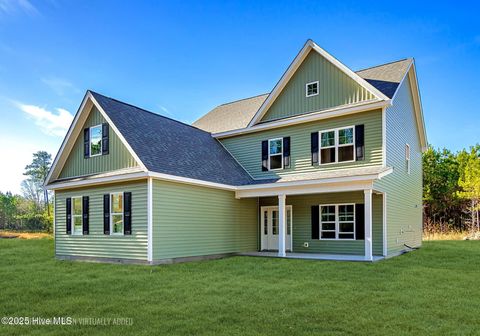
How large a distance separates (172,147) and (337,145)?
622cm

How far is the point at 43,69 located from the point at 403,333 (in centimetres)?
1450

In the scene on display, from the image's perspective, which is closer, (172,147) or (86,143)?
(172,147)

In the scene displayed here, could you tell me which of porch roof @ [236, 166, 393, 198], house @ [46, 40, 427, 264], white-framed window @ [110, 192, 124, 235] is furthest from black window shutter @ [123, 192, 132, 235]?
porch roof @ [236, 166, 393, 198]

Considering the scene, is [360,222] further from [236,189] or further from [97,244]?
[97,244]

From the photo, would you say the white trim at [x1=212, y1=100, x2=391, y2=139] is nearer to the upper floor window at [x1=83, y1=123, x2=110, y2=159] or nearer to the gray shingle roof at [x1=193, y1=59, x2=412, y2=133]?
the gray shingle roof at [x1=193, y1=59, x2=412, y2=133]

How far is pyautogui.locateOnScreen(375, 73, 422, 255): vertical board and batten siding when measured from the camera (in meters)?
13.9

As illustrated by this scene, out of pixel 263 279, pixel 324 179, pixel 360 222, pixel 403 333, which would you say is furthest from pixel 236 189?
pixel 403 333

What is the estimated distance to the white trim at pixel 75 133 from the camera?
43.3 feet

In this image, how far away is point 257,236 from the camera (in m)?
16.4

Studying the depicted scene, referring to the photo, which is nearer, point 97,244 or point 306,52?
point 97,244

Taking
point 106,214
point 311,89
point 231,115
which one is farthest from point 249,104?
point 106,214

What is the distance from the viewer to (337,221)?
46.6ft

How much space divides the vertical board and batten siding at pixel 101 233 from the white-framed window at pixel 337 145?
22.3 feet

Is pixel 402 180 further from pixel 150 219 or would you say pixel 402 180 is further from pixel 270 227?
pixel 150 219
